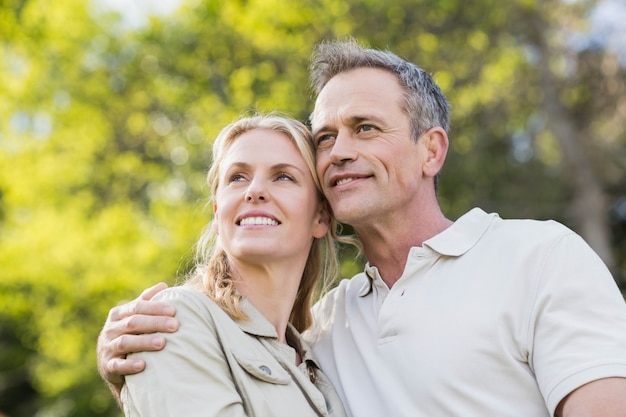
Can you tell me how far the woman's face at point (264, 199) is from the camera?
2750 mm

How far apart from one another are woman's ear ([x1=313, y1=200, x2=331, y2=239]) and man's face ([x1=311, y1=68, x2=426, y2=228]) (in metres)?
0.13

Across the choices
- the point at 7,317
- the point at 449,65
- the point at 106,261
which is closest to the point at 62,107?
the point at 106,261

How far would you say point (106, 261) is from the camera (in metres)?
14.1

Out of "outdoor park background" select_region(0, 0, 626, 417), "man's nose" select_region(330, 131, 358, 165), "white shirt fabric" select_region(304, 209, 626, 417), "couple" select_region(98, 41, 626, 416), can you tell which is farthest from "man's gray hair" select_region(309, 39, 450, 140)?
"outdoor park background" select_region(0, 0, 626, 417)

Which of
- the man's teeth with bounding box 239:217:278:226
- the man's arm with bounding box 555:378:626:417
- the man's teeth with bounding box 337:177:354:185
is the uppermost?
the man's teeth with bounding box 337:177:354:185

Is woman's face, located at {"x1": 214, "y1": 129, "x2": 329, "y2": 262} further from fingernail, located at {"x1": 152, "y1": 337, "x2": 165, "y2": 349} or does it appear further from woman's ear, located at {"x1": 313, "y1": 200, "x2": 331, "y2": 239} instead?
fingernail, located at {"x1": 152, "y1": 337, "x2": 165, "y2": 349}

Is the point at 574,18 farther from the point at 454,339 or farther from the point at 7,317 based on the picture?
the point at 7,317

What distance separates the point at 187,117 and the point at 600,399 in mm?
12252

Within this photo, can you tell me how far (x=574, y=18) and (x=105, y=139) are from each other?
946cm

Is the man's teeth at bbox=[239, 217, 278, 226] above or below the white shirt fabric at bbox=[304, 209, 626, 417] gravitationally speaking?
above

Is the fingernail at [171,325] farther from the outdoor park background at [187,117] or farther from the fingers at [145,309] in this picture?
the outdoor park background at [187,117]

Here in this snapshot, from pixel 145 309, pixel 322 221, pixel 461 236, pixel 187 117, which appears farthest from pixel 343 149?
pixel 187 117

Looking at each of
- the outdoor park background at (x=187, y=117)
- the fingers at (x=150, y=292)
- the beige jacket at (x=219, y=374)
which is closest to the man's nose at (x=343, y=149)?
the beige jacket at (x=219, y=374)

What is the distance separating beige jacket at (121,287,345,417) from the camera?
2.21 meters
